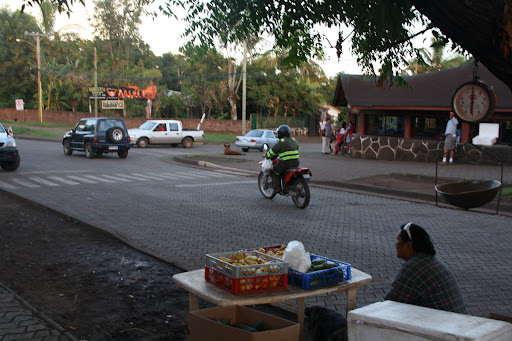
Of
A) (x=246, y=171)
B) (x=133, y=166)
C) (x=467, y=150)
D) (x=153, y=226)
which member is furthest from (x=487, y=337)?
(x=467, y=150)

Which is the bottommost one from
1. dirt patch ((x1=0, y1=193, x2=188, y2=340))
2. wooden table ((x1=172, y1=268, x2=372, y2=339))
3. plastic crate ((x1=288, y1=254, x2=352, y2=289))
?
dirt patch ((x1=0, y1=193, x2=188, y2=340))

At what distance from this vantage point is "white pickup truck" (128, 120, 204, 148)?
31859mm

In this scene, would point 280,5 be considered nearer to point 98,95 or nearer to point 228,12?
point 228,12

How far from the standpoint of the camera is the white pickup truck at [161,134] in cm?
3186

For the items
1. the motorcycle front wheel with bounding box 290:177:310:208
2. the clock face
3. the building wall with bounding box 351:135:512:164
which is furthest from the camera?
the building wall with bounding box 351:135:512:164

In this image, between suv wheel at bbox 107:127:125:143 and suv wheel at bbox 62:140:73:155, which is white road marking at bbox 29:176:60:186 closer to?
suv wheel at bbox 107:127:125:143

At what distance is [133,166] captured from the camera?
20844 millimetres

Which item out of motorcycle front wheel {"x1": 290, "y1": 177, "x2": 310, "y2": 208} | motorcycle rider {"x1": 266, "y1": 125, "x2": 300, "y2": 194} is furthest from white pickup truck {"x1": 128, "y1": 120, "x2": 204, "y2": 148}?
motorcycle front wheel {"x1": 290, "y1": 177, "x2": 310, "y2": 208}

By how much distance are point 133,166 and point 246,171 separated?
449cm

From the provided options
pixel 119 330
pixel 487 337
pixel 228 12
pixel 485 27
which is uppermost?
pixel 228 12

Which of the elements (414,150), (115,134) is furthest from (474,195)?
(115,134)

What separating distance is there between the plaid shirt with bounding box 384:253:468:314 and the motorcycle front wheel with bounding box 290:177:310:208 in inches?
307

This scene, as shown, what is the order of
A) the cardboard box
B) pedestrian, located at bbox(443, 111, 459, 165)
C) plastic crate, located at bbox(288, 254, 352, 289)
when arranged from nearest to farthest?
the cardboard box, plastic crate, located at bbox(288, 254, 352, 289), pedestrian, located at bbox(443, 111, 459, 165)

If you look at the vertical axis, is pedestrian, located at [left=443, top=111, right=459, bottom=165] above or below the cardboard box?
above
